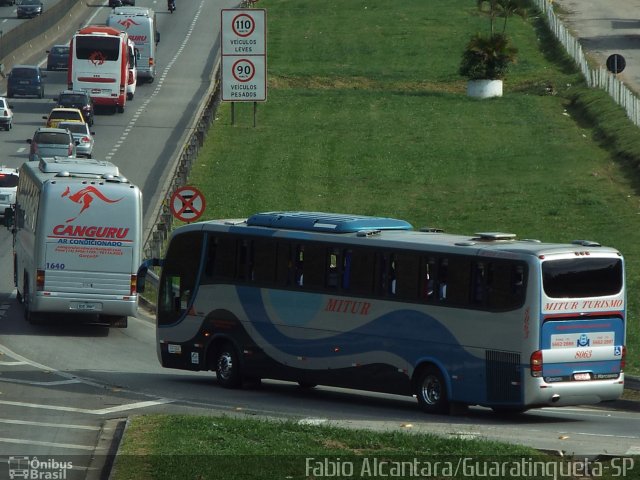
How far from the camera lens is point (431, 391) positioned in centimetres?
2173

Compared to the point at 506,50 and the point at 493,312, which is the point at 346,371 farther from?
the point at 506,50

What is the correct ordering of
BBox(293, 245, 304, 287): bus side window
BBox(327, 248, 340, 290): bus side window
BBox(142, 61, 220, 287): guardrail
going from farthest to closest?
BBox(142, 61, 220, 287): guardrail < BBox(293, 245, 304, 287): bus side window < BBox(327, 248, 340, 290): bus side window

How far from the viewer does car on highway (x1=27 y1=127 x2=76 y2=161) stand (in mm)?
55906

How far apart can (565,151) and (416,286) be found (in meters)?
37.2

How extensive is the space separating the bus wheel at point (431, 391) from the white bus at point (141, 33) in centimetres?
6101

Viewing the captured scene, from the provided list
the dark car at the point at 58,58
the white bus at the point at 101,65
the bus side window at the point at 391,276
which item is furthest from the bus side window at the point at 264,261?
the dark car at the point at 58,58

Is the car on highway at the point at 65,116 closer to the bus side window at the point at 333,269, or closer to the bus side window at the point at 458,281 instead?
the bus side window at the point at 333,269

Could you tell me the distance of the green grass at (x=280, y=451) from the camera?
1462 centimetres

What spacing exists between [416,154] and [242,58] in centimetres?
866

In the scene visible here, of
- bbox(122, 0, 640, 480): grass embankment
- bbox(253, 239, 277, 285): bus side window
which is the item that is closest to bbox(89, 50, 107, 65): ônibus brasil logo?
bbox(122, 0, 640, 480): grass embankment

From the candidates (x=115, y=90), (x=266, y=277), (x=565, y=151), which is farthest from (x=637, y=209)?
(x=115, y=90)

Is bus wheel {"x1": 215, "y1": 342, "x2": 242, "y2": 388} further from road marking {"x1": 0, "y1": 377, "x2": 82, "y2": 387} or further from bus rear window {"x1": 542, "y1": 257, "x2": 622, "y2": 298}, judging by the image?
bus rear window {"x1": 542, "y1": 257, "x2": 622, "y2": 298}

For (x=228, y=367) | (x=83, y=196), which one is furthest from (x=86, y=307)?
(x=228, y=367)

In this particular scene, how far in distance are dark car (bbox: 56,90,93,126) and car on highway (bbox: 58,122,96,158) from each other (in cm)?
674
